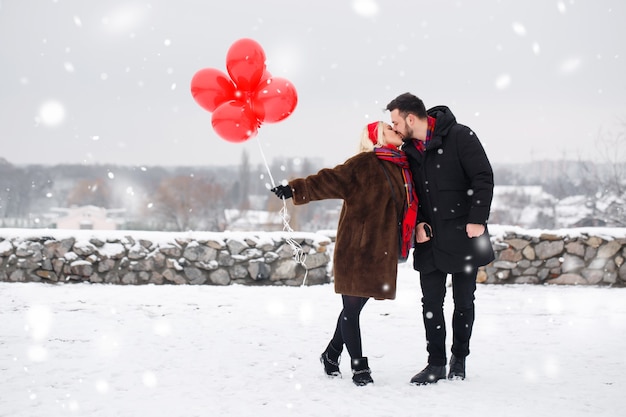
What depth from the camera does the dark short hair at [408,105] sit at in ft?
11.0

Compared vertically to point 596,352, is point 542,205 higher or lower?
higher

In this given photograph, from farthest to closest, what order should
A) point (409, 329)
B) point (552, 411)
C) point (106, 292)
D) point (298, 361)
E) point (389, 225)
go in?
point (106, 292) → point (409, 329) → point (298, 361) → point (389, 225) → point (552, 411)

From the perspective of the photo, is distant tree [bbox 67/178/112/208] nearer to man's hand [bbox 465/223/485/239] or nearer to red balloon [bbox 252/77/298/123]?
red balloon [bbox 252/77/298/123]

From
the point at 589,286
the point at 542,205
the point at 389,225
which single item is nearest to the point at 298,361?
the point at 389,225

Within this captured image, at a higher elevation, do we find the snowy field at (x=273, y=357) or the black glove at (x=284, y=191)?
the black glove at (x=284, y=191)

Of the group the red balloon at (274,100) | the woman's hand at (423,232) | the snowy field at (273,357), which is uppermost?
the red balloon at (274,100)

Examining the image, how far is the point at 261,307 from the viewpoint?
620 centimetres

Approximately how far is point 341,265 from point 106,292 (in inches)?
181

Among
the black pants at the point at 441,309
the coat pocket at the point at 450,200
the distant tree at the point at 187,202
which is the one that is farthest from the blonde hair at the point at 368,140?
the distant tree at the point at 187,202

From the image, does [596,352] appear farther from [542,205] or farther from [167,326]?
[542,205]

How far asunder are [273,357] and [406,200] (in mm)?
1599

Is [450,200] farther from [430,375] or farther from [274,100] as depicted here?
[274,100]

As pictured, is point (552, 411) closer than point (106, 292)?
Yes

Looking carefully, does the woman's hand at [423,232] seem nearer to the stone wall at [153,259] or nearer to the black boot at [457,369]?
the black boot at [457,369]
